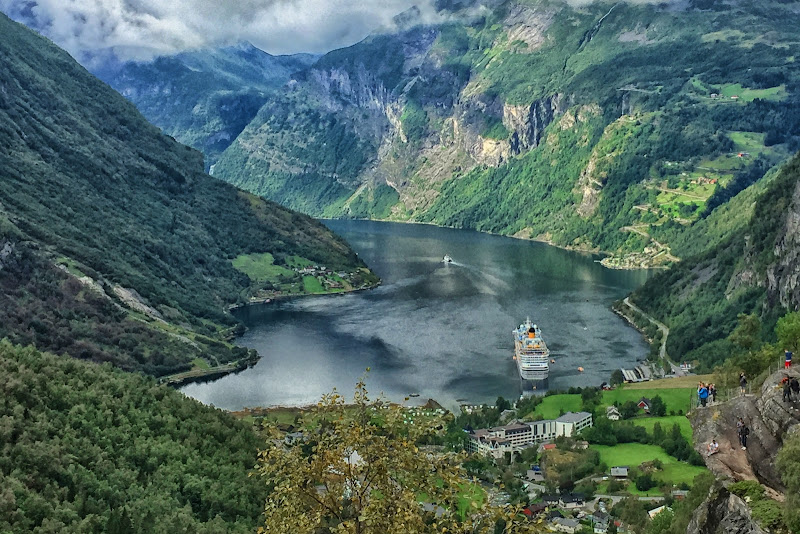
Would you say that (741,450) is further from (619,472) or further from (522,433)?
(522,433)

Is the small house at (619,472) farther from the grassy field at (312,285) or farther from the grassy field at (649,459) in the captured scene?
the grassy field at (312,285)

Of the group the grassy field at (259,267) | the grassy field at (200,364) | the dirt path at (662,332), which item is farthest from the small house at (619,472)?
the grassy field at (259,267)

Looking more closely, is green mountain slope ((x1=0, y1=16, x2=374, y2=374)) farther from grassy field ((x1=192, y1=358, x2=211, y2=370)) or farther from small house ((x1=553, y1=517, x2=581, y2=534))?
small house ((x1=553, y1=517, x2=581, y2=534))

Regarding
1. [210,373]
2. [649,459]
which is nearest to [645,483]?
[649,459]

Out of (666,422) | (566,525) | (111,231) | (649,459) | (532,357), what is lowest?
(566,525)

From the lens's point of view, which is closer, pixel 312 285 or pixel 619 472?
pixel 619 472

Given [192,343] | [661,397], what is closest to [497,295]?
[192,343]

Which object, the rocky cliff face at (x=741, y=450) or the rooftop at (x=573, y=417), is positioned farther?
the rooftop at (x=573, y=417)
